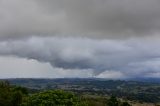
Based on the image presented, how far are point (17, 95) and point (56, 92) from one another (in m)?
52.3

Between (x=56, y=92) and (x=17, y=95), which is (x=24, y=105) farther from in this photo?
(x=17, y=95)

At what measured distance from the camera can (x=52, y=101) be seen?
80.9 meters

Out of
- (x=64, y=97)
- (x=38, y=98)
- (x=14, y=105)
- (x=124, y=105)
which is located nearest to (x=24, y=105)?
(x=38, y=98)

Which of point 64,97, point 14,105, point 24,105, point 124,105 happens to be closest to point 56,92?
point 64,97

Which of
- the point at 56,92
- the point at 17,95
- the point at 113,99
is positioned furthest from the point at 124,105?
the point at 56,92

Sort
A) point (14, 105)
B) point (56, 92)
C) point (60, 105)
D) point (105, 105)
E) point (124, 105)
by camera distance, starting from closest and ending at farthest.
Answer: point (60, 105), point (56, 92), point (14, 105), point (124, 105), point (105, 105)

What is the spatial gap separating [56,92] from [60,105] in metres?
5.96

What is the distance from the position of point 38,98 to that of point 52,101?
4.21m

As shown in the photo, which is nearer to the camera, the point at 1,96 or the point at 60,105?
the point at 60,105

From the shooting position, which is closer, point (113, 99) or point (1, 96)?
point (1, 96)

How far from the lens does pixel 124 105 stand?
160000 mm

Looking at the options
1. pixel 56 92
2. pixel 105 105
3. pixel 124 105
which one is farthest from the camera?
pixel 105 105

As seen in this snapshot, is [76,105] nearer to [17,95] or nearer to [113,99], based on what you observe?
[17,95]

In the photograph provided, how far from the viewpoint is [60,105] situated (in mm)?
79312
